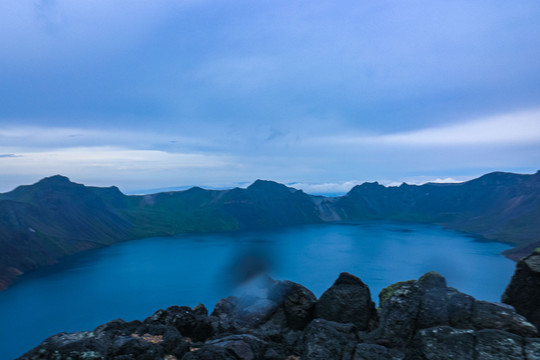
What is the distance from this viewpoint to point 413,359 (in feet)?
33.9

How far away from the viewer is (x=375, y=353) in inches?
429

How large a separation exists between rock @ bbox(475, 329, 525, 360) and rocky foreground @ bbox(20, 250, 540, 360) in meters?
0.03

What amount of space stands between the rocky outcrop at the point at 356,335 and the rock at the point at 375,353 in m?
0.03

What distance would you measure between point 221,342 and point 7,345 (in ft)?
280

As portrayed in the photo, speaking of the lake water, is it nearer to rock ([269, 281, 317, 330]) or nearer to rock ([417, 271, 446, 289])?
rock ([269, 281, 317, 330])

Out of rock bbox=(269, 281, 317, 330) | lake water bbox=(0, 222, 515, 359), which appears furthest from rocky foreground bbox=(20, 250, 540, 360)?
lake water bbox=(0, 222, 515, 359)

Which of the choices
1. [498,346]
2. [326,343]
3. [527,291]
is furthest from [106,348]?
A: [527,291]

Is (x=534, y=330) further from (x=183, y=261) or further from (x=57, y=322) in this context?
(x=183, y=261)

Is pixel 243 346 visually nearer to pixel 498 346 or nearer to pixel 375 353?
pixel 375 353

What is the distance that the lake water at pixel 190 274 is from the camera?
8512 centimetres

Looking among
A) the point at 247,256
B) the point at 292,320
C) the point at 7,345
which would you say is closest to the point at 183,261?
the point at 247,256

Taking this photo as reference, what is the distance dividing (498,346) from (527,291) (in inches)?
222

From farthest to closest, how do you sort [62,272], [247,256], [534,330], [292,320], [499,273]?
[247,256]
[62,272]
[499,273]
[292,320]
[534,330]

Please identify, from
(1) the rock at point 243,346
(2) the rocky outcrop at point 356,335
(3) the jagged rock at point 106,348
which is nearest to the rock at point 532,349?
(2) the rocky outcrop at point 356,335
